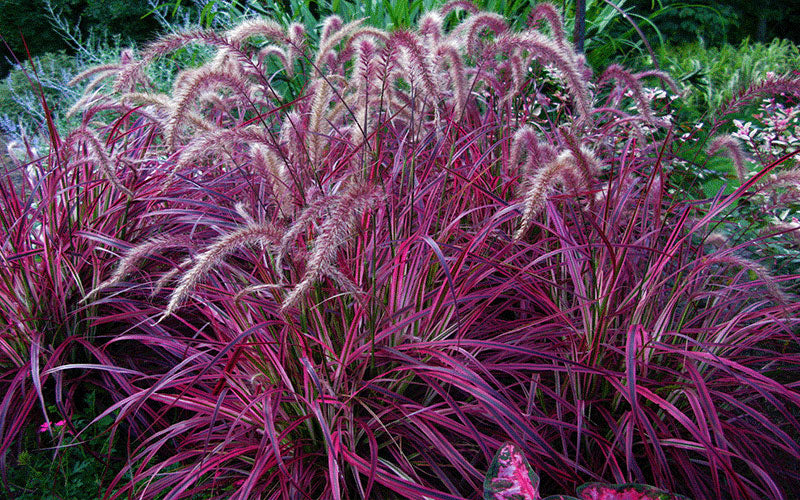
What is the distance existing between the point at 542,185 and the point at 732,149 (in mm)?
1084

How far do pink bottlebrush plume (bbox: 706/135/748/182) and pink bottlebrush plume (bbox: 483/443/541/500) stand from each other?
1.45 metres

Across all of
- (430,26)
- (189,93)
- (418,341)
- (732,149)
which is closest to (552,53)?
(430,26)

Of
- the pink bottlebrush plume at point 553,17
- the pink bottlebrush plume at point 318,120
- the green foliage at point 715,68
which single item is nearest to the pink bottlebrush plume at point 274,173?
the pink bottlebrush plume at point 318,120

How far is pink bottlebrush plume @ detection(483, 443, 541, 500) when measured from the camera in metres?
1.16

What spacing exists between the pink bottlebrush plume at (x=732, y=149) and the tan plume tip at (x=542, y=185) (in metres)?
0.76

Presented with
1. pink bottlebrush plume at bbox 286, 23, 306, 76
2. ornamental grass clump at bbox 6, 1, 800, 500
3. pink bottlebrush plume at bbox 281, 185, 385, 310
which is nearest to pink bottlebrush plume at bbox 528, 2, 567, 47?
ornamental grass clump at bbox 6, 1, 800, 500

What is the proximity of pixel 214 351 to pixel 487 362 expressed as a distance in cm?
96

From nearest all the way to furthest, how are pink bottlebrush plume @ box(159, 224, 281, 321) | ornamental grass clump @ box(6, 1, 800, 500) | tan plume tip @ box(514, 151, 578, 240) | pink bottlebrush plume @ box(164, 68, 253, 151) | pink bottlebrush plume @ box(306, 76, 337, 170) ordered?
pink bottlebrush plume @ box(159, 224, 281, 321), tan plume tip @ box(514, 151, 578, 240), ornamental grass clump @ box(6, 1, 800, 500), pink bottlebrush plume @ box(164, 68, 253, 151), pink bottlebrush plume @ box(306, 76, 337, 170)

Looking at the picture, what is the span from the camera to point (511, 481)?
3.85ft

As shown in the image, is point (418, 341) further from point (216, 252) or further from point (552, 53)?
point (552, 53)

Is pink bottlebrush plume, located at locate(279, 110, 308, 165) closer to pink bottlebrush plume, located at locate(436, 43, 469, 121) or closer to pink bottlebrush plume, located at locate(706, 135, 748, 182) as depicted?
pink bottlebrush plume, located at locate(436, 43, 469, 121)

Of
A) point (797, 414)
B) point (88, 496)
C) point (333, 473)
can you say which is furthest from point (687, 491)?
point (88, 496)

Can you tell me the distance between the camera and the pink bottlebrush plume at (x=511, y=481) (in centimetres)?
116

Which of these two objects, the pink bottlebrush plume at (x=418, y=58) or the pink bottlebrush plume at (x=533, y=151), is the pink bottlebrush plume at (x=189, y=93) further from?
the pink bottlebrush plume at (x=533, y=151)
